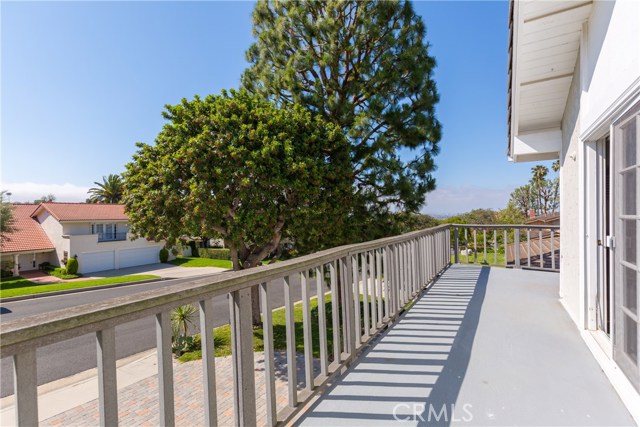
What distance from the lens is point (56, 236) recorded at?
2041 cm


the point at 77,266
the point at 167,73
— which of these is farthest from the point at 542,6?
the point at 77,266

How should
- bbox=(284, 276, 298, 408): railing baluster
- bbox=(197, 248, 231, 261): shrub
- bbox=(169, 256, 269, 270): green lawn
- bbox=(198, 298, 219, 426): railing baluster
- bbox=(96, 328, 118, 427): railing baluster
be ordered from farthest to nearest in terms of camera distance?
bbox=(197, 248, 231, 261): shrub, bbox=(169, 256, 269, 270): green lawn, bbox=(284, 276, 298, 408): railing baluster, bbox=(198, 298, 219, 426): railing baluster, bbox=(96, 328, 118, 427): railing baluster

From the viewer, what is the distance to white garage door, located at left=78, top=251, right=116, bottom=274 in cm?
2002

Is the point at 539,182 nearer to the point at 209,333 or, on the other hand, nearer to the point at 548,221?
the point at 548,221

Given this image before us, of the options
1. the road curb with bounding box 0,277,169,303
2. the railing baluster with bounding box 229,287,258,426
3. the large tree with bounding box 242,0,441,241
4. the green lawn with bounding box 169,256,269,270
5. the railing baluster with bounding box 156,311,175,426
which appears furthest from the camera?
the green lawn with bounding box 169,256,269,270

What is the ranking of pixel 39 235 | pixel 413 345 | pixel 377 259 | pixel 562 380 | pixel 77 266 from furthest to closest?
1. pixel 39 235
2. pixel 77 266
3. pixel 377 259
4. pixel 413 345
5. pixel 562 380

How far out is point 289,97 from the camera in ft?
27.0

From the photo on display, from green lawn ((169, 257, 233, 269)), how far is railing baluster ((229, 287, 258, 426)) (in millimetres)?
21490

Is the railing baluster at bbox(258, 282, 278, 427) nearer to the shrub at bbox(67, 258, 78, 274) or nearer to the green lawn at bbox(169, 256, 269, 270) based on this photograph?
the green lawn at bbox(169, 256, 269, 270)

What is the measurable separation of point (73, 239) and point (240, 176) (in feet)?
64.8

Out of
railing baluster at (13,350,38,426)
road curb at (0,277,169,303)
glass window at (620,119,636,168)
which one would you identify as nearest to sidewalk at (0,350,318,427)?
railing baluster at (13,350,38,426)

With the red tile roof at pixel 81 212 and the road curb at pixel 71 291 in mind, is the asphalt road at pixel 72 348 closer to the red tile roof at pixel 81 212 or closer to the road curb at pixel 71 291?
the road curb at pixel 71 291

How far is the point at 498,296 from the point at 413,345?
7.22ft

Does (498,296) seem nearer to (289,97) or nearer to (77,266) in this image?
(289,97)
